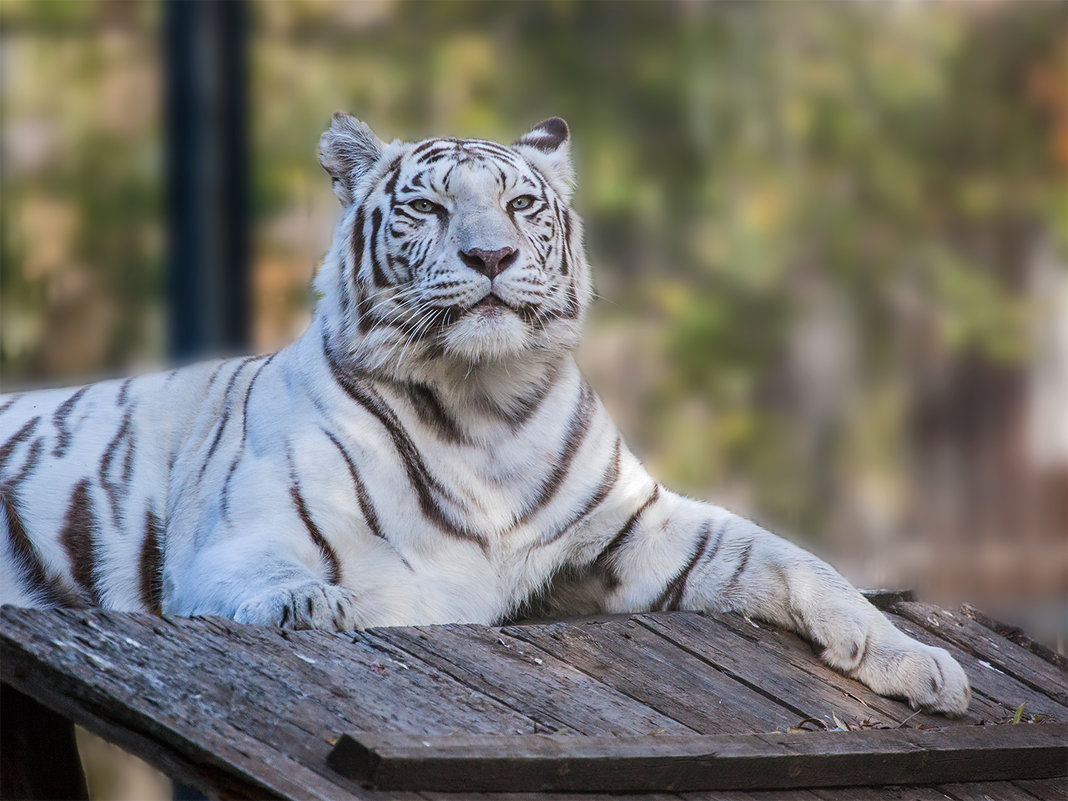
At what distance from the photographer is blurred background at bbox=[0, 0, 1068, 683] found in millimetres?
5438

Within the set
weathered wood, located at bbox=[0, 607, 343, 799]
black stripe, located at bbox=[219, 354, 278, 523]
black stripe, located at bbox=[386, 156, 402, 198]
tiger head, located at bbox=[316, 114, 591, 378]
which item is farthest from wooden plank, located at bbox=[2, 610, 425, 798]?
black stripe, located at bbox=[386, 156, 402, 198]

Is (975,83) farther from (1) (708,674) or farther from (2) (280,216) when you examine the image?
(1) (708,674)

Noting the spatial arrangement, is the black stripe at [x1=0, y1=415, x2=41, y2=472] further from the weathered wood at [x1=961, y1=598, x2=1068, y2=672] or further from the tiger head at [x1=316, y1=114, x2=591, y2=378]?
the weathered wood at [x1=961, y1=598, x2=1068, y2=672]

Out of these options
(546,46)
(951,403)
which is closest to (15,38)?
(546,46)

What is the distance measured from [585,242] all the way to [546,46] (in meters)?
2.75

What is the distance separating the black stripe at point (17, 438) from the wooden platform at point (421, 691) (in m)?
1.10

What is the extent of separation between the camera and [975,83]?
564 cm

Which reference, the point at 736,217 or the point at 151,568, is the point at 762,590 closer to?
the point at 151,568

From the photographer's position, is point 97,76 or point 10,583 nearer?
point 10,583

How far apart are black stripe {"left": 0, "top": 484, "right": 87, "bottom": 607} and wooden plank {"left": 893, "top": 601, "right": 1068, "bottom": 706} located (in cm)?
178

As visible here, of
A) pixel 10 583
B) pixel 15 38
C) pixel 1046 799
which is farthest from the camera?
pixel 15 38

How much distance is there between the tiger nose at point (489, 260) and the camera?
2.57 metres

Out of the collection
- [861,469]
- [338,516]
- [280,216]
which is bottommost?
[861,469]

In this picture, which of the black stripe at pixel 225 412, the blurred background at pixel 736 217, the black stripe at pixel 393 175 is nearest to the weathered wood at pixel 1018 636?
the black stripe at pixel 393 175
